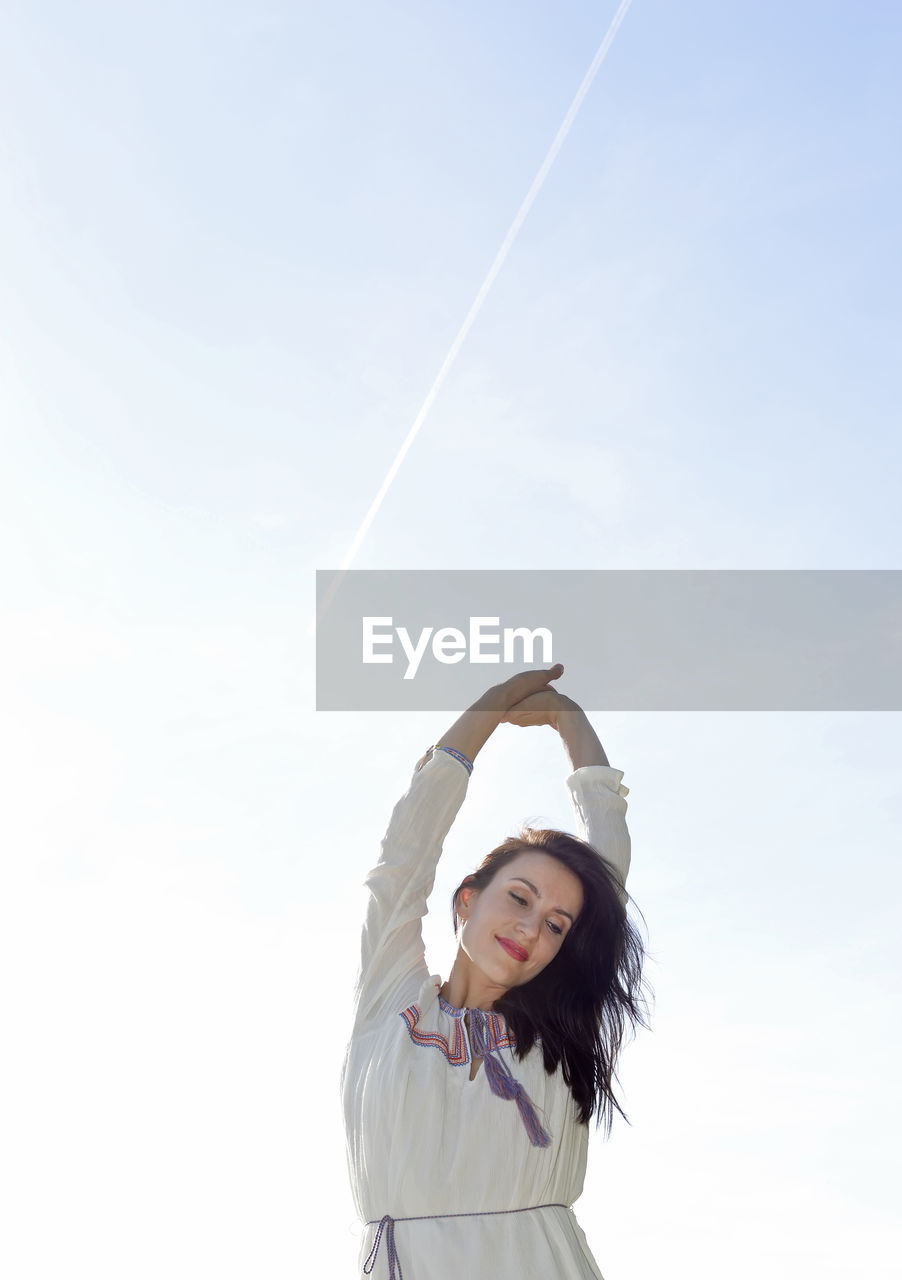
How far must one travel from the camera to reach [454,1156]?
3814 millimetres

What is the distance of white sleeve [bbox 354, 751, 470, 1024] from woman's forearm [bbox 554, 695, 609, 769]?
2.03 feet

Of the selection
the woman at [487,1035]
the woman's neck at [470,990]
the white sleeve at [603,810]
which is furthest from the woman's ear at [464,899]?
the white sleeve at [603,810]

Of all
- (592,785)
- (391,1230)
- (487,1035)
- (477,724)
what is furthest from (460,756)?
(391,1230)

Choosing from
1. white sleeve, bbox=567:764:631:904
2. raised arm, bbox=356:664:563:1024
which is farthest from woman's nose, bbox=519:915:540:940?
white sleeve, bbox=567:764:631:904

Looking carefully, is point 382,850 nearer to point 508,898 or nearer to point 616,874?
point 508,898

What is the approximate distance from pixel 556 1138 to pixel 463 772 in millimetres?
1126

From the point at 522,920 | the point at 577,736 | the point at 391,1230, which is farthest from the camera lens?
the point at 577,736

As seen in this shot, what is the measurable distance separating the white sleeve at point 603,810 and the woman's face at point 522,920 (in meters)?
0.28

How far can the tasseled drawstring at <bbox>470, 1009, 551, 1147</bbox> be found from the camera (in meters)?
3.91

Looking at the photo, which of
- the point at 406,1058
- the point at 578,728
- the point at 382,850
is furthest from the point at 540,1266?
the point at 578,728

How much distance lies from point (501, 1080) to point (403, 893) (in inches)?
24.8

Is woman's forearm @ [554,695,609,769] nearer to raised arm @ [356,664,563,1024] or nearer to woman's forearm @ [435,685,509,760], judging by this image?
woman's forearm @ [435,685,509,760]

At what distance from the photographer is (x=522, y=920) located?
13.7 feet

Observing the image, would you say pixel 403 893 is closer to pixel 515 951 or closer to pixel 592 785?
pixel 515 951
